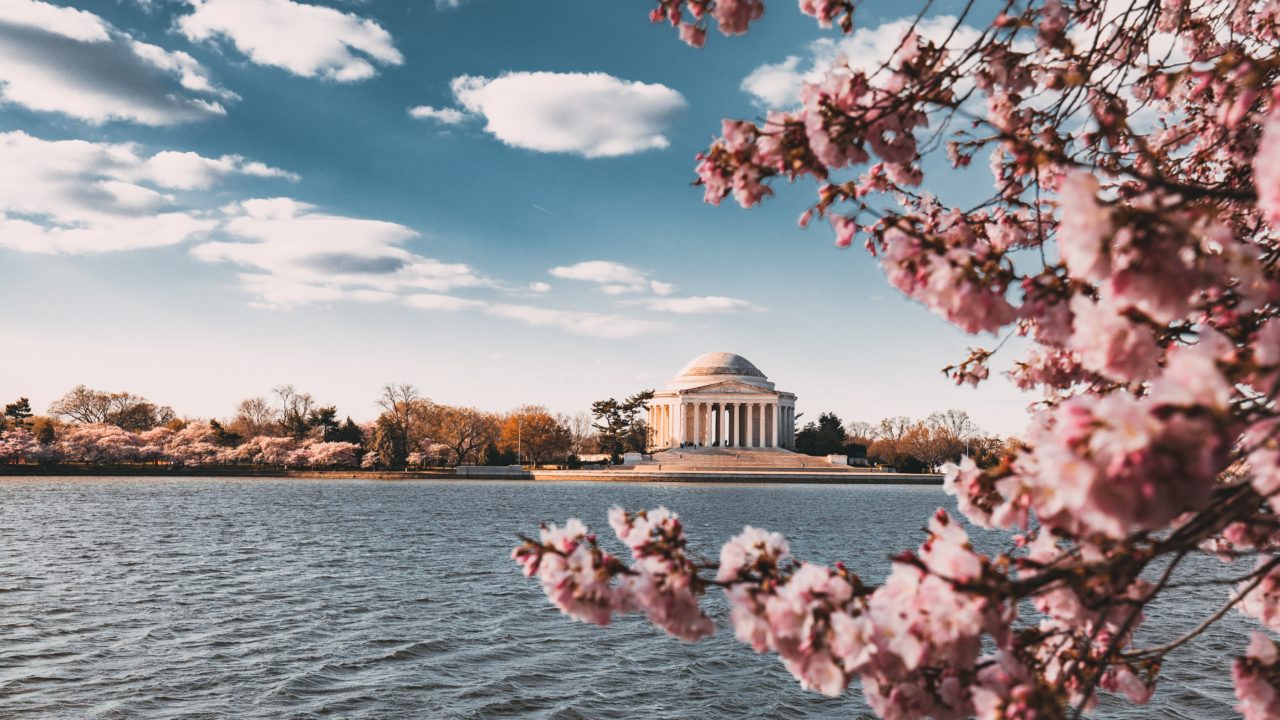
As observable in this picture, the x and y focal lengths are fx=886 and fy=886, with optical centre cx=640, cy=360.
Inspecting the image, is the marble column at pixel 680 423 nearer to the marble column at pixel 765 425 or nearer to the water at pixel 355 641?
the marble column at pixel 765 425

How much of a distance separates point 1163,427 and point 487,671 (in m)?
13.5

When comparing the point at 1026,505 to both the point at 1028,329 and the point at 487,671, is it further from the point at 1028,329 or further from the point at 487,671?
the point at 487,671

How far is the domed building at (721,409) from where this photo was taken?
4688 inches

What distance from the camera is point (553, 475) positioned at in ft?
289

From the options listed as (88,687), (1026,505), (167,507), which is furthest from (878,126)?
(167,507)

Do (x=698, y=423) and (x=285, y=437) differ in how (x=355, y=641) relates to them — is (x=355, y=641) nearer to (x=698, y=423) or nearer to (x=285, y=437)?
(x=285, y=437)

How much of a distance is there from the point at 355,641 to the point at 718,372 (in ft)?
361

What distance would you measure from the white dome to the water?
91.4 metres

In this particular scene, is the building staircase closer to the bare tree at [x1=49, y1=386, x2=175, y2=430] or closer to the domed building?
the domed building

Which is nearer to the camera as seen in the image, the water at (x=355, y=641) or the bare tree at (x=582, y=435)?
the water at (x=355, y=641)

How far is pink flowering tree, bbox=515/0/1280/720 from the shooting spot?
A: 7.24 ft

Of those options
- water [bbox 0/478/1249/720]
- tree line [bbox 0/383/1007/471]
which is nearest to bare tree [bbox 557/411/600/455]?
tree line [bbox 0/383/1007/471]

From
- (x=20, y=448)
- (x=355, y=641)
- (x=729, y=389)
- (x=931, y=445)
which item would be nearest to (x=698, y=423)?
(x=729, y=389)

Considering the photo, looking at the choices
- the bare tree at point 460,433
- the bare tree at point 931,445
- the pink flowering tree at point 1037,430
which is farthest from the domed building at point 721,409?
the pink flowering tree at point 1037,430
